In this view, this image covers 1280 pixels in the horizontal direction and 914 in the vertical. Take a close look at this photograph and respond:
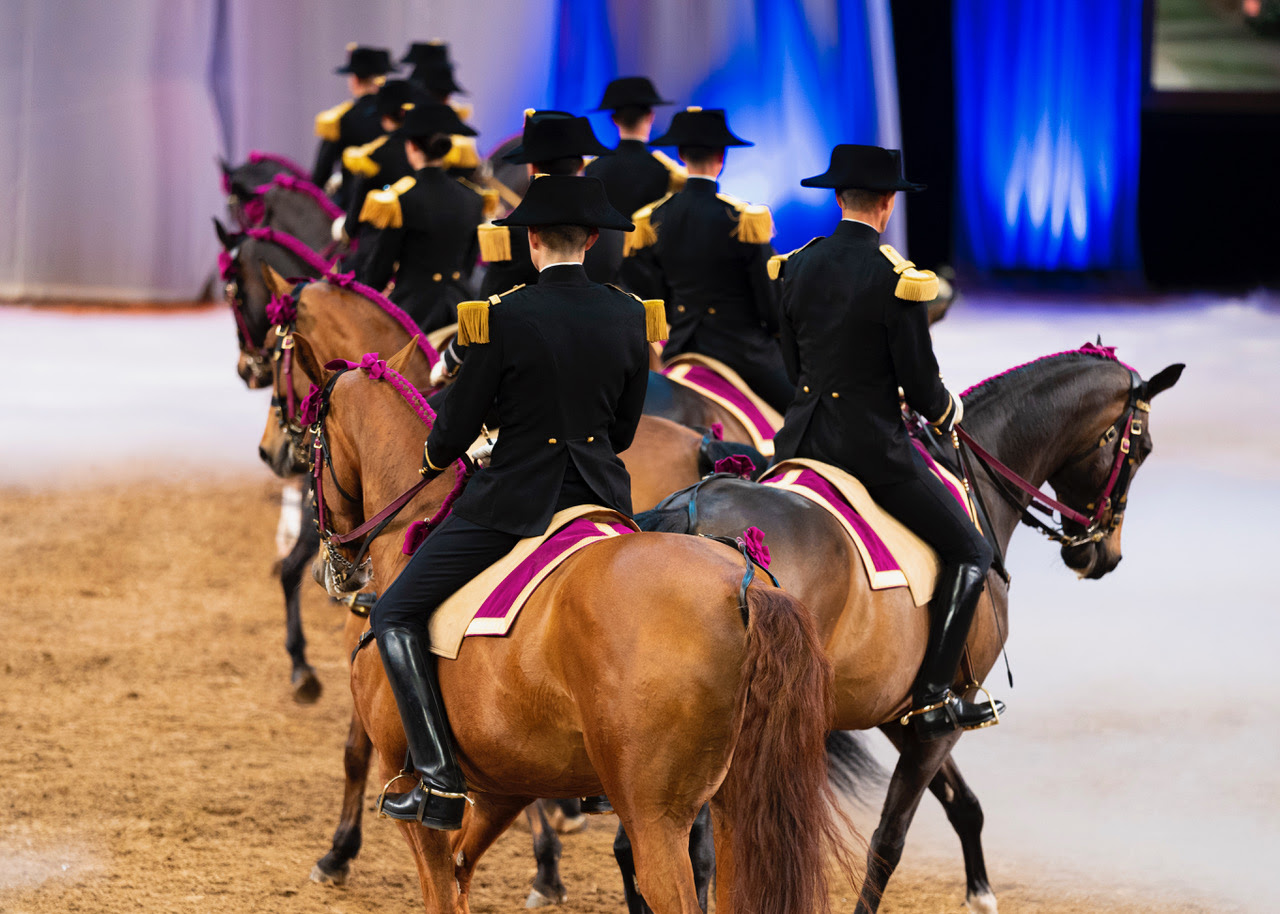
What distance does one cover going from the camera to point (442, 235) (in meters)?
5.87

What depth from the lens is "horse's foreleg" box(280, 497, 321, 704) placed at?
589 cm

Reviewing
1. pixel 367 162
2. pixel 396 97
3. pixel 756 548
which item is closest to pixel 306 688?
pixel 367 162

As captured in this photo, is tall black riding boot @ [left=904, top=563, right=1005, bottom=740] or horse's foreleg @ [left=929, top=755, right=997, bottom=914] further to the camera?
horse's foreleg @ [left=929, top=755, right=997, bottom=914]

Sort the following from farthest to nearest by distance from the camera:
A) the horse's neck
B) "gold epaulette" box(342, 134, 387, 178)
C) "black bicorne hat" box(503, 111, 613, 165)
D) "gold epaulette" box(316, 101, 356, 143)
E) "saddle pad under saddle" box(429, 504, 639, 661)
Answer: "gold epaulette" box(316, 101, 356, 143) → "gold epaulette" box(342, 134, 387, 178) → the horse's neck → "black bicorne hat" box(503, 111, 613, 165) → "saddle pad under saddle" box(429, 504, 639, 661)

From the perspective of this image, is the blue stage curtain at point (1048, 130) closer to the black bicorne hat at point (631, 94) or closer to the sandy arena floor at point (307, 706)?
the sandy arena floor at point (307, 706)

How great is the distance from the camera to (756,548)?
2799mm

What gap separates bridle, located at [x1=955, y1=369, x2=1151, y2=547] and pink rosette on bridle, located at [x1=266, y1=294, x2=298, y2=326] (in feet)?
7.32

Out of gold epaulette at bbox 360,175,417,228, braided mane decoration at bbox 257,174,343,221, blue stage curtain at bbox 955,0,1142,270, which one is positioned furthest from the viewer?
blue stage curtain at bbox 955,0,1142,270

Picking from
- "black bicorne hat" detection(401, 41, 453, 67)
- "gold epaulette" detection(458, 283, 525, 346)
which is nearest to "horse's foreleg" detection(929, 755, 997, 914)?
"gold epaulette" detection(458, 283, 525, 346)

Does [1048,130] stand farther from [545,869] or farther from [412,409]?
[412,409]

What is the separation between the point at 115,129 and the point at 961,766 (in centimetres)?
1090

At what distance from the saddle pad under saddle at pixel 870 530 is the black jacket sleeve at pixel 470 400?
95 centimetres

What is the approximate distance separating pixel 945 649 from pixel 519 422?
4.46 feet

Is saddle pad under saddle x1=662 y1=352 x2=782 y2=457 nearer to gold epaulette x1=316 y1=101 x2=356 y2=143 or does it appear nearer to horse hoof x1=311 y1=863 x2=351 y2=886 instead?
horse hoof x1=311 y1=863 x2=351 y2=886
